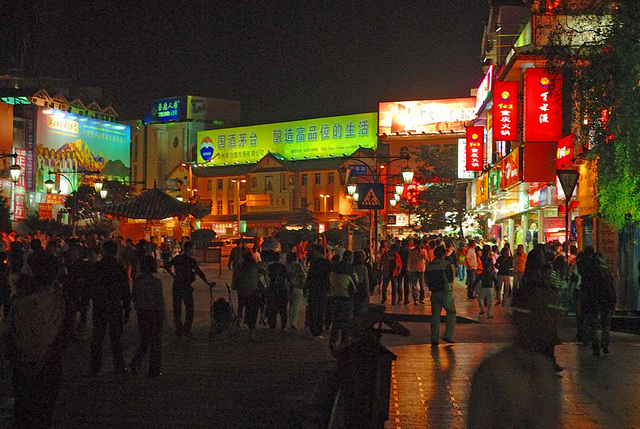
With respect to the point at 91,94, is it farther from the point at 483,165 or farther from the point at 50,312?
the point at 50,312

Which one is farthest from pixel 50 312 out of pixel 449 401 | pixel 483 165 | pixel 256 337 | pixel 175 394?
pixel 483 165

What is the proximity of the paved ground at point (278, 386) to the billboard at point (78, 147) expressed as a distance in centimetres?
6766

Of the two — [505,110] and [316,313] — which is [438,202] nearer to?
[505,110]

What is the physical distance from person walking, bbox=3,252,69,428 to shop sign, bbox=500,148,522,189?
21.8 metres

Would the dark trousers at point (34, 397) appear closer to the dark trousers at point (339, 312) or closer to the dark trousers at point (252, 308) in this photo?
the dark trousers at point (339, 312)

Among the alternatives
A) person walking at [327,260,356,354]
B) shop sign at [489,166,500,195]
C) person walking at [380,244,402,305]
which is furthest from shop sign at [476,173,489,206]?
person walking at [327,260,356,354]

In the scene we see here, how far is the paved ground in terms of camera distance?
8.24 meters

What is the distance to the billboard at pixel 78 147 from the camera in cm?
7956

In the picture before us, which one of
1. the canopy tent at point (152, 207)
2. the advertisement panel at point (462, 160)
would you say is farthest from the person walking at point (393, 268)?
the advertisement panel at point (462, 160)

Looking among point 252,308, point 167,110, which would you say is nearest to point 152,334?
point 252,308

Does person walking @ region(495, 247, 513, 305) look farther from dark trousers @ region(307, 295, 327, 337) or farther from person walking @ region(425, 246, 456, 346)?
person walking @ region(425, 246, 456, 346)

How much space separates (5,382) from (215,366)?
9.16ft

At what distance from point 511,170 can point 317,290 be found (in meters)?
15.4

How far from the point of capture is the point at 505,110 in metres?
29.9
